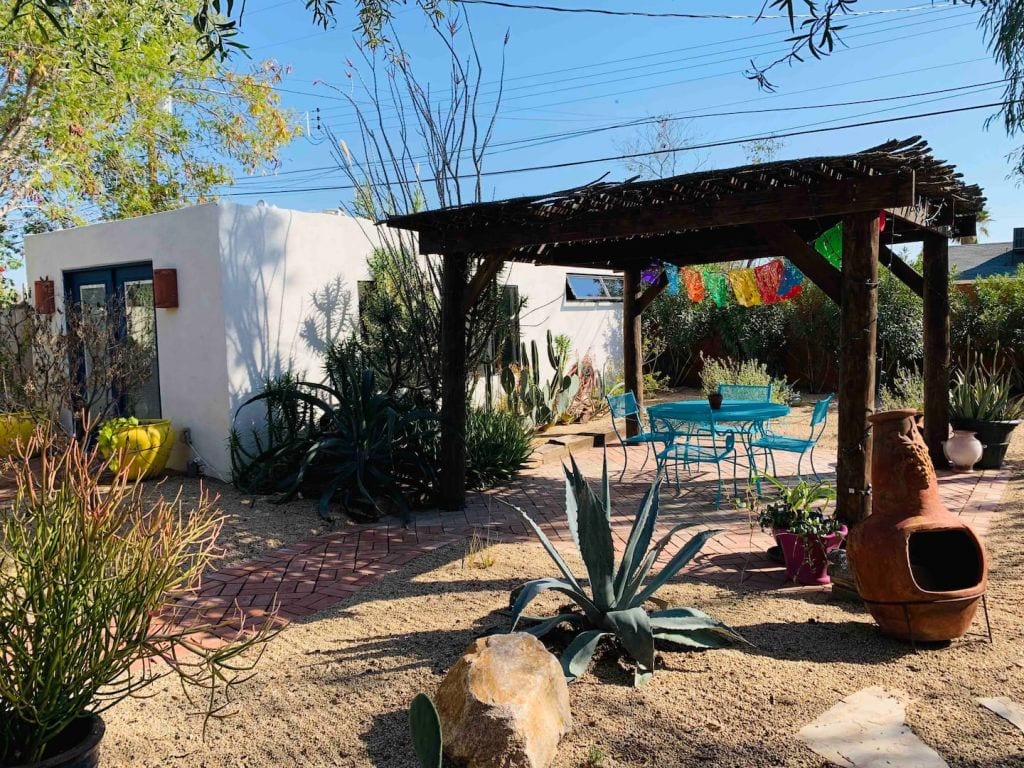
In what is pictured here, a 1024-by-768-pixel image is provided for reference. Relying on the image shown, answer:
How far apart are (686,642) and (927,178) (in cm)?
369

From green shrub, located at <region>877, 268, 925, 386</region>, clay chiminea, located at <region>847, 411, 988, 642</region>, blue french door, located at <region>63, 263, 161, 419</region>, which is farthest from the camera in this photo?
green shrub, located at <region>877, 268, 925, 386</region>

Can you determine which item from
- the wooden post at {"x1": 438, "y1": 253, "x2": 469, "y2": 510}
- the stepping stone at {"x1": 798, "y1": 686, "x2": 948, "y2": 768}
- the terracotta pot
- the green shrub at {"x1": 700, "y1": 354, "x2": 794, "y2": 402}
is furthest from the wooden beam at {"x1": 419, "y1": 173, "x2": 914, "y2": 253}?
the green shrub at {"x1": 700, "y1": 354, "x2": 794, "y2": 402}

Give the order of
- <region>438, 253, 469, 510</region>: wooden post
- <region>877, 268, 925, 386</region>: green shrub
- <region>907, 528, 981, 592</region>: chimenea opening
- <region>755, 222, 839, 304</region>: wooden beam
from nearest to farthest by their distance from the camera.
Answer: <region>907, 528, 981, 592</region>: chimenea opening → <region>755, 222, 839, 304</region>: wooden beam → <region>438, 253, 469, 510</region>: wooden post → <region>877, 268, 925, 386</region>: green shrub

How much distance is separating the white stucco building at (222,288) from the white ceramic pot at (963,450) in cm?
646

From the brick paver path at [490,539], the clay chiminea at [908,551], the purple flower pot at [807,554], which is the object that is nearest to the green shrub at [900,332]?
the brick paver path at [490,539]

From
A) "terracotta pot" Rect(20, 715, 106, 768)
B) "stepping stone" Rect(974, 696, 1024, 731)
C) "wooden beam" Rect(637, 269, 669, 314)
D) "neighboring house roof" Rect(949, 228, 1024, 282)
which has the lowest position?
"stepping stone" Rect(974, 696, 1024, 731)

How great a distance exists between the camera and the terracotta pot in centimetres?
218

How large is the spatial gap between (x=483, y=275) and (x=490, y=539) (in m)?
2.27

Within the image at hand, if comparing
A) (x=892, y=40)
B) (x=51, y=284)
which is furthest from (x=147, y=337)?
(x=892, y=40)

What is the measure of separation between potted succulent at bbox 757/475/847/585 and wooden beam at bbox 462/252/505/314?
10.00 feet

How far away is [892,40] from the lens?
1386 centimetres

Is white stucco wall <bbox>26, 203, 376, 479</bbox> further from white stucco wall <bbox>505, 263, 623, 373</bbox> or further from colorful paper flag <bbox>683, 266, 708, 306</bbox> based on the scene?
colorful paper flag <bbox>683, 266, 708, 306</bbox>

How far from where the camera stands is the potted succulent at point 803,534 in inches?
171

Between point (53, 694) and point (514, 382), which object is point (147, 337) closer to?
point (514, 382)
